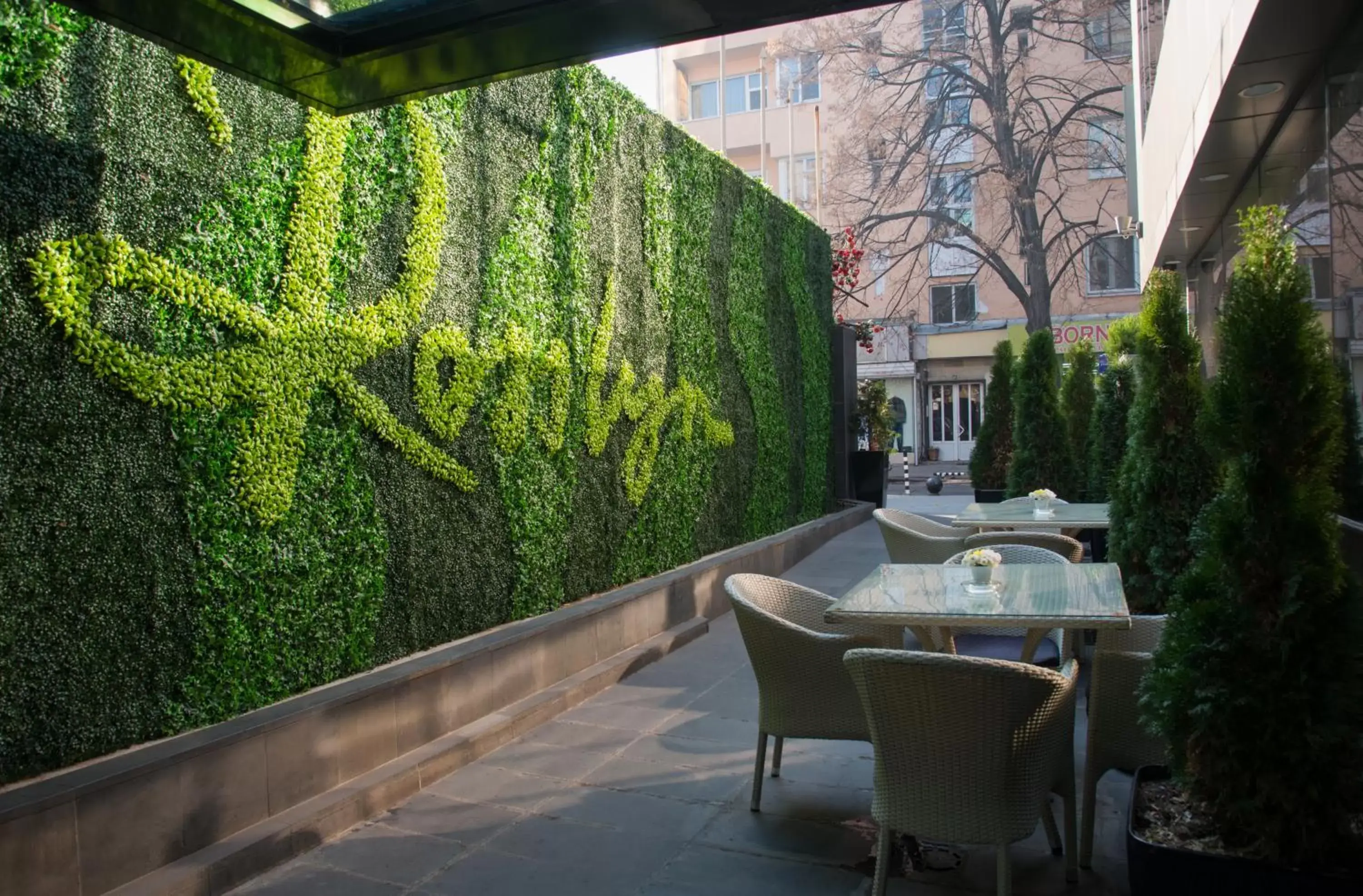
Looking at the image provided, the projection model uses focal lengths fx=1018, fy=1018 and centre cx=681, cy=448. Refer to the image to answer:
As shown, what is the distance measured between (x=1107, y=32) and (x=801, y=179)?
11.3m

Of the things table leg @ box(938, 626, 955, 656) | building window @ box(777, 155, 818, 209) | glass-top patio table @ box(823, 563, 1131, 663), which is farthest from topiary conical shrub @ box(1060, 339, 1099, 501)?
building window @ box(777, 155, 818, 209)

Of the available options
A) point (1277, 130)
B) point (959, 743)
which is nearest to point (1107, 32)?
point (1277, 130)

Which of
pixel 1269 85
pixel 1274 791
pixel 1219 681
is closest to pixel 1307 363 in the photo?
pixel 1219 681

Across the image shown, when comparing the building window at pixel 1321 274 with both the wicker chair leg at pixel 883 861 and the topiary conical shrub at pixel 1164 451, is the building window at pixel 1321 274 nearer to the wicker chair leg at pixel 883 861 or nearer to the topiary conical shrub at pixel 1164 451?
the topiary conical shrub at pixel 1164 451

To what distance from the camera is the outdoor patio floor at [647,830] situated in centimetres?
336

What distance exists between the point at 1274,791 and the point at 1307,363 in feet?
3.66

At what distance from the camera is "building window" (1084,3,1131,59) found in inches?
828

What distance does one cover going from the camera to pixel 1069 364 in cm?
1196

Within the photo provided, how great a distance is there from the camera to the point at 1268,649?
267 cm

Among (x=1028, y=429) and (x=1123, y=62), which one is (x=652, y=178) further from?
(x=1123, y=62)

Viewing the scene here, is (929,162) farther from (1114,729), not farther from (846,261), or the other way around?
(1114,729)

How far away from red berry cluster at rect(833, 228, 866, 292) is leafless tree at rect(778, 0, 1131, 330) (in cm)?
427

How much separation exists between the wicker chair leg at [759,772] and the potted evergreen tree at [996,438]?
8.44 m

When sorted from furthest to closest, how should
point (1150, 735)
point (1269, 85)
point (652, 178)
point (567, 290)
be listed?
point (652, 178) < point (567, 290) < point (1269, 85) < point (1150, 735)
